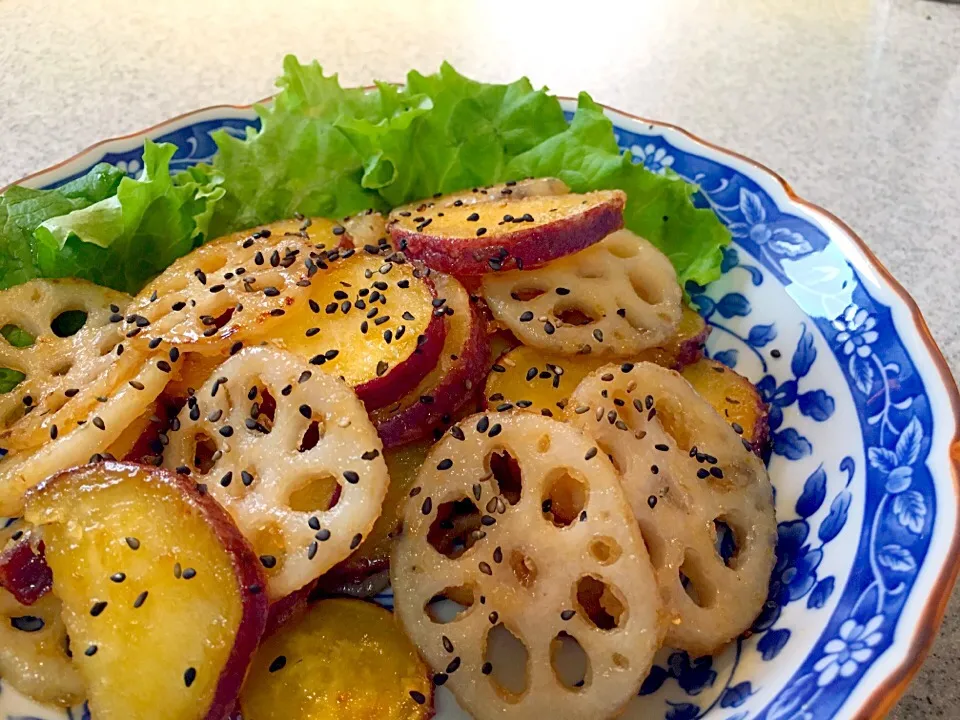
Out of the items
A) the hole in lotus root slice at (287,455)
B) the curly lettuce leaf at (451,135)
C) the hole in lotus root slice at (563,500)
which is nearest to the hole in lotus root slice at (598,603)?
the hole in lotus root slice at (563,500)

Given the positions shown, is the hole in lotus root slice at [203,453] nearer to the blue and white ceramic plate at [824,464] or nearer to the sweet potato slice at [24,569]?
the sweet potato slice at [24,569]

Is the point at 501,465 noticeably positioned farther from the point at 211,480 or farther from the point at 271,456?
the point at 211,480

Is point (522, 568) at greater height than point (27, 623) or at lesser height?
greater

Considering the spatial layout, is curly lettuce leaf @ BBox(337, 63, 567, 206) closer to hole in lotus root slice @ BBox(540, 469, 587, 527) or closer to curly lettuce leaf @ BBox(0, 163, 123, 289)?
curly lettuce leaf @ BBox(0, 163, 123, 289)

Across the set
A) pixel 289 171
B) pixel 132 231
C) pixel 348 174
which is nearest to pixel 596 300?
pixel 348 174

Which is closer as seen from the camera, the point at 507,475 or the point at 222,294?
the point at 507,475

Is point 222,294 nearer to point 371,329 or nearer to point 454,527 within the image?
point 371,329
